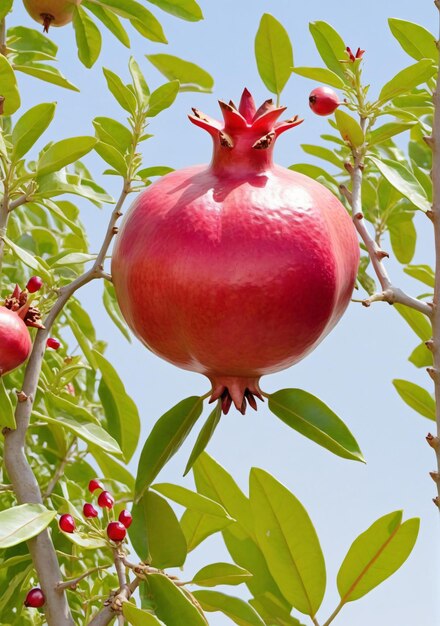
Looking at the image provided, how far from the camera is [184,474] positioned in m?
1.46

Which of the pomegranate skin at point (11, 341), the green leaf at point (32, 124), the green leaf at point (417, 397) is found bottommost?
the green leaf at point (417, 397)

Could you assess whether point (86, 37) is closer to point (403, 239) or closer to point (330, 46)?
point (330, 46)

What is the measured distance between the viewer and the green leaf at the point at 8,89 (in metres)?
1.66

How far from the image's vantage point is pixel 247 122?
1.30 meters

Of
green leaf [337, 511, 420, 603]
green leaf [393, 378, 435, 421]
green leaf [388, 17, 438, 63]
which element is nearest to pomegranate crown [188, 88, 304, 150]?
green leaf [337, 511, 420, 603]

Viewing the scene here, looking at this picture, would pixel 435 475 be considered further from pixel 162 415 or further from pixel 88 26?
pixel 88 26

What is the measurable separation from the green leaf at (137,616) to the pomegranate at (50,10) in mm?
1379

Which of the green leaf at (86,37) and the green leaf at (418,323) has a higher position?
the green leaf at (86,37)

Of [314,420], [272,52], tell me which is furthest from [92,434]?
[272,52]

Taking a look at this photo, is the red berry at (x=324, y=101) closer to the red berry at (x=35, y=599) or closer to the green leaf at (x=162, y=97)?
the green leaf at (x=162, y=97)

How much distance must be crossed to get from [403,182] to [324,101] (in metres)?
0.24

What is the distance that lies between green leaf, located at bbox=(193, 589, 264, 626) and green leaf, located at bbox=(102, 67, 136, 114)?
0.88m

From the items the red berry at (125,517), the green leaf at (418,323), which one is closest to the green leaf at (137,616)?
the red berry at (125,517)

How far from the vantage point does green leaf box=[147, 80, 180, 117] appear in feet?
6.05
